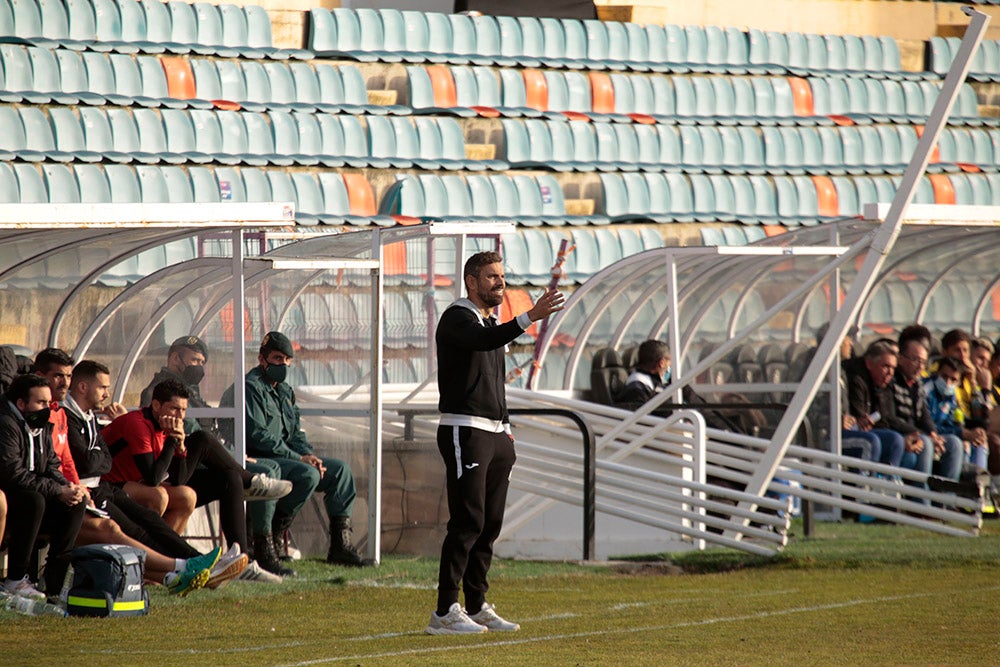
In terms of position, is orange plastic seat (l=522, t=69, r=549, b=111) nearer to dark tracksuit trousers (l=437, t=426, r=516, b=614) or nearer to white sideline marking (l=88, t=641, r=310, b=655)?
dark tracksuit trousers (l=437, t=426, r=516, b=614)

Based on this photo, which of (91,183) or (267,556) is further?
(91,183)

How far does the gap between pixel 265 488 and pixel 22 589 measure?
6.22 feet

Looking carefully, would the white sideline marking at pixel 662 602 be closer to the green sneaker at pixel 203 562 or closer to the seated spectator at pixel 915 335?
the green sneaker at pixel 203 562

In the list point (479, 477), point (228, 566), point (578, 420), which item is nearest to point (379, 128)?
point (578, 420)

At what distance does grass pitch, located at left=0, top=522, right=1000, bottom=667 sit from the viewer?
22.5ft

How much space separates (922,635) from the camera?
7535 mm

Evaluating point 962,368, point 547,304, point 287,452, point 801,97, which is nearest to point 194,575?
point 287,452

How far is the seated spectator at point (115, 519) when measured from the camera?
28.9 ft

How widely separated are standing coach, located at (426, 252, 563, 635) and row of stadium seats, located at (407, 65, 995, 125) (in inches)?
512

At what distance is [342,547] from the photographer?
416 inches

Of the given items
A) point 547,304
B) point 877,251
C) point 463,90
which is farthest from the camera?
point 463,90

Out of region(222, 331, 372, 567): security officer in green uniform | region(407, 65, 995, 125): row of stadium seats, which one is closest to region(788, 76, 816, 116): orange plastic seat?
region(407, 65, 995, 125): row of stadium seats

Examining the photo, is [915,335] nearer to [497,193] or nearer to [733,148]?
[497,193]

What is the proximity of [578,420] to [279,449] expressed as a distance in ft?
7.07
